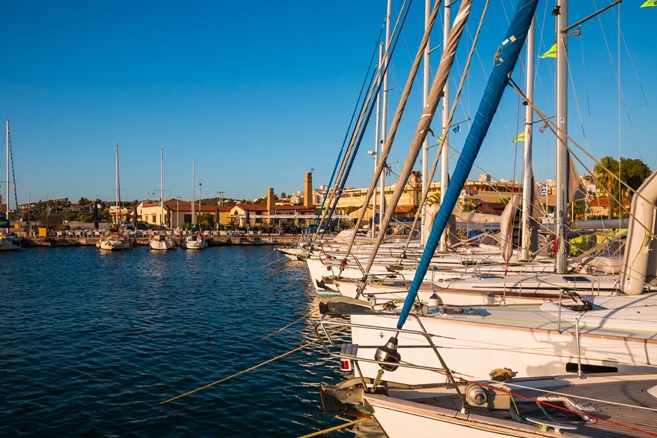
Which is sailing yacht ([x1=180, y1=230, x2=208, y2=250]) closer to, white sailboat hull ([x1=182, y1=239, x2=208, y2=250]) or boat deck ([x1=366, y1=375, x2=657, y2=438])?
white sailboat hull ([x1=182, y1=239, x2=208, y2=250])

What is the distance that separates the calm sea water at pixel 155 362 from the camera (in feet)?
38.8

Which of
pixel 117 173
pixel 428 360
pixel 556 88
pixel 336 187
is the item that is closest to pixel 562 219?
pixel 556 88

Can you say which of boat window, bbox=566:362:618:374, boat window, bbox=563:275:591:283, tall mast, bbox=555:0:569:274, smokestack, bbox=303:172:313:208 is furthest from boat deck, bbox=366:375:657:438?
smokestack, bbox=303:172:313:208

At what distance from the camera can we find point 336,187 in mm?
24625

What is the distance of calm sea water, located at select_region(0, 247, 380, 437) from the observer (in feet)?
38.8

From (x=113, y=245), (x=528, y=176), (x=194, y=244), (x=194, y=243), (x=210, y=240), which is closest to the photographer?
(x=528, y=176)

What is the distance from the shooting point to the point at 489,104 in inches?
315

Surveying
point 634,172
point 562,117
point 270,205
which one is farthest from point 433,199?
point 270,205

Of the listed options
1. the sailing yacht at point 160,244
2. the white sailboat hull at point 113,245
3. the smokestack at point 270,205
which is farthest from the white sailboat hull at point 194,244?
the smokestack at point 270,205

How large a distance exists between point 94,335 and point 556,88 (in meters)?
20.2

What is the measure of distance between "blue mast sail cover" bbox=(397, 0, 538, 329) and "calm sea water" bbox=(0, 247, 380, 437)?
6.03 metres

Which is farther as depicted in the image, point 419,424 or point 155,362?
point 155,362

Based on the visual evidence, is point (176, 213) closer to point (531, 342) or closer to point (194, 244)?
point (194, 244)

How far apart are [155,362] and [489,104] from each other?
45.9 ft
